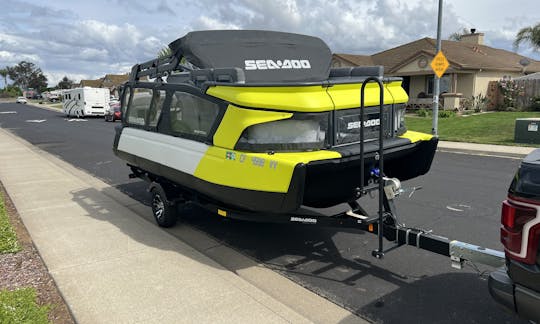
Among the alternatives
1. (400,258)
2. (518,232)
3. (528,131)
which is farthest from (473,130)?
(518,232)

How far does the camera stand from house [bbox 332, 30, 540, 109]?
27.7m

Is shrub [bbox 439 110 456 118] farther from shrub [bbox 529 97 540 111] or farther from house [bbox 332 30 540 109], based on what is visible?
shrub [bbox 529 97 540 111]

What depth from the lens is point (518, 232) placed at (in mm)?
2367

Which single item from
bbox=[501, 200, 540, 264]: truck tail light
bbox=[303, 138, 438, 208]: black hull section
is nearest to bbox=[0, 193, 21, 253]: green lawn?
bbox=[303, 138, 438, 208]: black hull section

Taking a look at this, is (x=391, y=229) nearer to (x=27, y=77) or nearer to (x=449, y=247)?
(x=449, y=247)

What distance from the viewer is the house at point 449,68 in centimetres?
2770

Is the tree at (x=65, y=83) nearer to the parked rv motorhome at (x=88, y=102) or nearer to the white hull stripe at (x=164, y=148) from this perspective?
the parked rv motorhome at (x=88, y=102)

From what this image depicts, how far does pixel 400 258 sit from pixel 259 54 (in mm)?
3114

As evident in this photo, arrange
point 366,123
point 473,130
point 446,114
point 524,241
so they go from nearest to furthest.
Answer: point 524,241 < point 366,123 < point 473,130 < point 446,114

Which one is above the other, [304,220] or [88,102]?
[88,102]

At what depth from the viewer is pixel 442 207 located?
6.67 metres

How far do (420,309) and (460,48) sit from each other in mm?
32413

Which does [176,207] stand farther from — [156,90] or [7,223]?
[7,223]

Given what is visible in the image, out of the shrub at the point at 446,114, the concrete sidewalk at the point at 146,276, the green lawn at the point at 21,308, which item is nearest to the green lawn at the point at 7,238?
the concrete sidewalk at the point at 146,276
